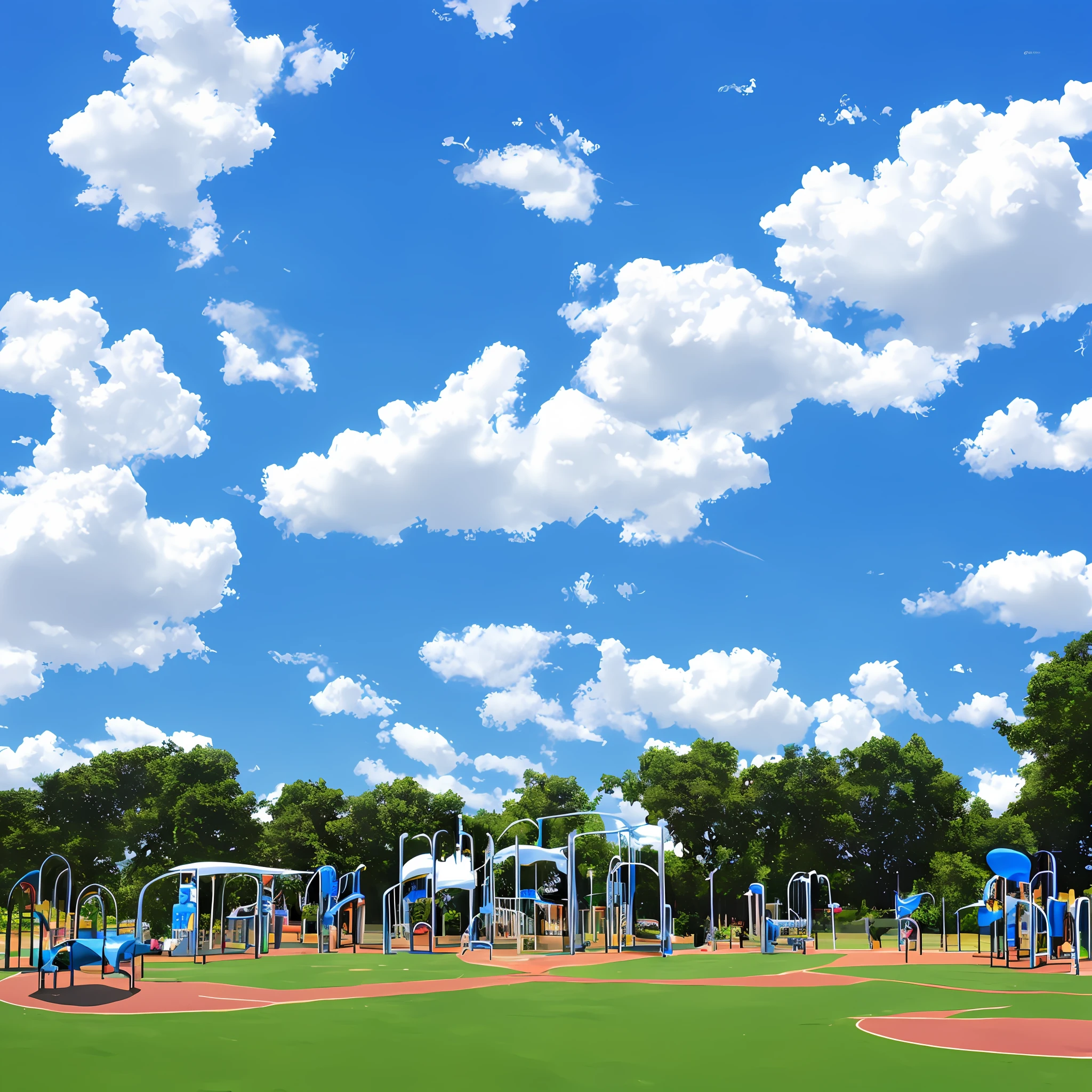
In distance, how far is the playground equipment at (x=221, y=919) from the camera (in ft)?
130

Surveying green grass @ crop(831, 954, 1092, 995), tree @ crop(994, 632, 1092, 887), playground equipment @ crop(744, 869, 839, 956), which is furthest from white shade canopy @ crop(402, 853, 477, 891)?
tree @ crop(994, 632, 1092, 887)

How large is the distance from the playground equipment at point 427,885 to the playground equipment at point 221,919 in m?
5.04

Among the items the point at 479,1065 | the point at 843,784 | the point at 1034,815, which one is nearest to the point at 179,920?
the point at 479,1065

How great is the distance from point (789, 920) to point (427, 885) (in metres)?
17.6

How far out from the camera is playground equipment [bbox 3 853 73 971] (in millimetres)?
25000

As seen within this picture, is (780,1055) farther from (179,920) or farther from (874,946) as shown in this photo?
(874,946)

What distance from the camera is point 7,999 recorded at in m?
22.0

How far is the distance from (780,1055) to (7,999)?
16.3 m

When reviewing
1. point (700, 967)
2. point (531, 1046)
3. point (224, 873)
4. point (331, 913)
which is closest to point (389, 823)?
point (331, 913)

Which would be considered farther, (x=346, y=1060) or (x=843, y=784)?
(x=843, y=784)

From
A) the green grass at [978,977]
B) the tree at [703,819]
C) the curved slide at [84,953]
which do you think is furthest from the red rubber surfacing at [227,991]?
the tree at [703,819]

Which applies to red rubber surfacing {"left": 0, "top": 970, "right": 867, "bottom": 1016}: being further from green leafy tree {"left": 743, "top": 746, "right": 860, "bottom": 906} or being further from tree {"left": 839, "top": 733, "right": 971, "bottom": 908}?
tree {"left": 839, "top": 733, "right": 971, "bottom": 908}

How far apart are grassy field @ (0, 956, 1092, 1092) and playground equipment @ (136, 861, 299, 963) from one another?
712 inches

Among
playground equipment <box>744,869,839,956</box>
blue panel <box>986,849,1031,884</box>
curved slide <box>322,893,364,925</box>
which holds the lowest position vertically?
playground equipment <box>744,869,839,956</box>
